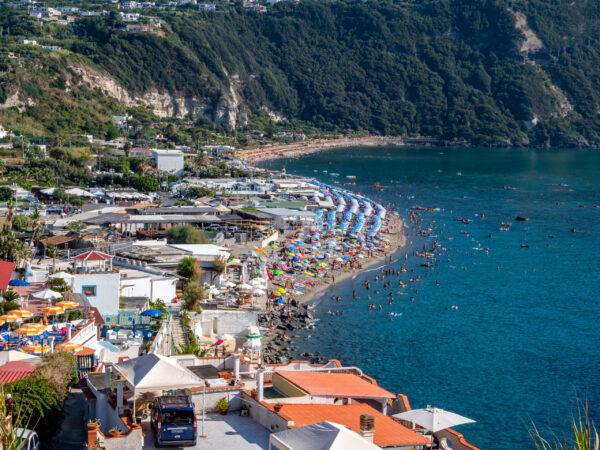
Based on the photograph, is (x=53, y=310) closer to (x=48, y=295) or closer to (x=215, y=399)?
(x=48, y=295)

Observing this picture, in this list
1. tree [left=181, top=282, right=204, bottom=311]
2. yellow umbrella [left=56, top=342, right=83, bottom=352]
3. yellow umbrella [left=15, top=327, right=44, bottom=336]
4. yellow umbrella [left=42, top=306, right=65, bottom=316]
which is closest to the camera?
yellow umbrella [left=56, top=342, right=83, bottom=352]

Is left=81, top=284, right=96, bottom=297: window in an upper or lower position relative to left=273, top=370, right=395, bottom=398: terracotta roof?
lower

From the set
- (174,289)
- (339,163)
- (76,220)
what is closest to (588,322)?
(174,289)

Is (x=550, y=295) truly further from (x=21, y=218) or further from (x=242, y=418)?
(x=242, y=418)

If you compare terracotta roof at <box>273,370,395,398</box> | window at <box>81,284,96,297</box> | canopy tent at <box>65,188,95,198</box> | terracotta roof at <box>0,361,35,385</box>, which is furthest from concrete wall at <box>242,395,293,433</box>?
canopy tent at <box>65,188,95,198</box>

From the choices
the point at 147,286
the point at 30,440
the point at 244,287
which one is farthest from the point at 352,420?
the point at 244,287

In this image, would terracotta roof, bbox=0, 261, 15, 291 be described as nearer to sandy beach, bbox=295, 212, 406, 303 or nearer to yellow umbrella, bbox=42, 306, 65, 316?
yellow umbrella, bbox=42, 306, 65, 316
